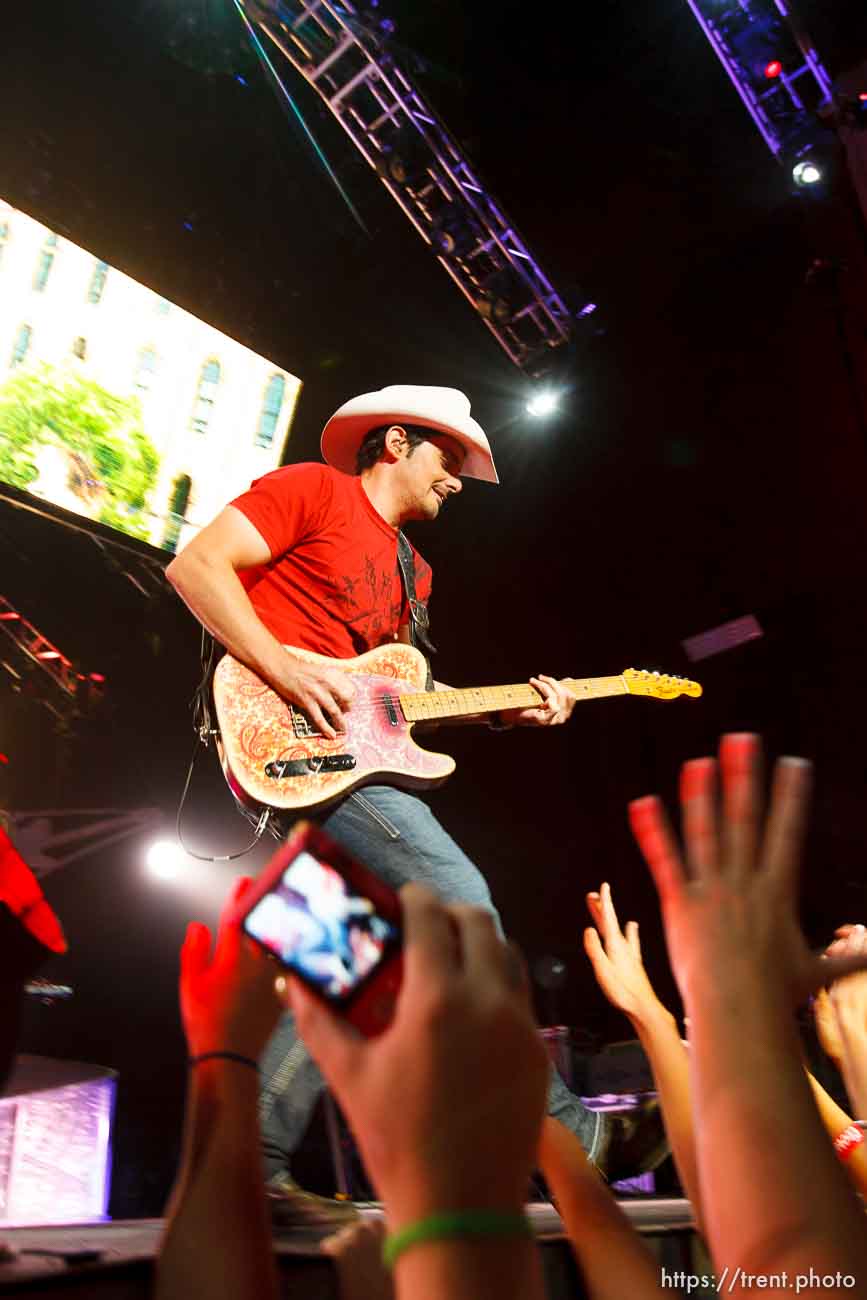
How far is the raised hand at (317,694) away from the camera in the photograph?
250cm

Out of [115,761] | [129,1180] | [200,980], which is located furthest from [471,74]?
[129,1180]

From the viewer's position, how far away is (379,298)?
5957mm

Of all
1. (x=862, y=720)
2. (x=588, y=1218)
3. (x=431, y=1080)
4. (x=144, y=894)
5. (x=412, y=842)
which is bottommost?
(x=588, y=1218)

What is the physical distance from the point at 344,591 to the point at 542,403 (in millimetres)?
3869

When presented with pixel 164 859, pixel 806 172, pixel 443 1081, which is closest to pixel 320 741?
pixel 443 1081

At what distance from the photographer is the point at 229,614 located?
2.51 metres

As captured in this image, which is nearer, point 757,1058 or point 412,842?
point 757,1058

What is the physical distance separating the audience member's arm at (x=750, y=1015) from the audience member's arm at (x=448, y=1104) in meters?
0.18

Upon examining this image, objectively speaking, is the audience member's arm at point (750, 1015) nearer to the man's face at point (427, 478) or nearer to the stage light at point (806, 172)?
the man's face at point (427, 478)

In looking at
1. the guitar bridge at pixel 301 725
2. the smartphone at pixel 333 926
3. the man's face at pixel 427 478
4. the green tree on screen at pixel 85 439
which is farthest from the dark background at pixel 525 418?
the smartphone at pixel 333 926

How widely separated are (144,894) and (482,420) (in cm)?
393

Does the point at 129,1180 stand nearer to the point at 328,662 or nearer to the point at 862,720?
the point at 328,662

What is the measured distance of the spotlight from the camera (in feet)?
20.3

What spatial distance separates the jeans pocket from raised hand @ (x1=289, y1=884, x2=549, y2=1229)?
1.79m
